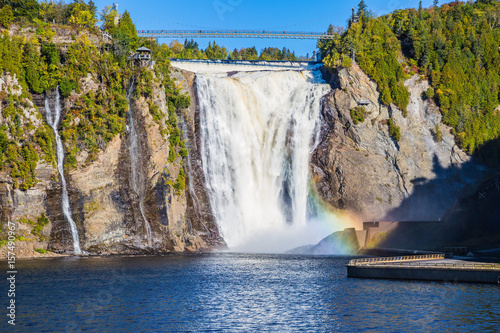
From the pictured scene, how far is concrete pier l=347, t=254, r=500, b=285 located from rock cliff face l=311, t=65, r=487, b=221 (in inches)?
1534

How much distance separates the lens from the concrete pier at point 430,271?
179 feet

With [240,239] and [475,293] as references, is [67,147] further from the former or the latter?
[475,293]

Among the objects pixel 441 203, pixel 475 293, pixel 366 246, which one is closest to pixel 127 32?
pixel 366 246

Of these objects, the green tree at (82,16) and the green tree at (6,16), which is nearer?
the green tree at (6,16)

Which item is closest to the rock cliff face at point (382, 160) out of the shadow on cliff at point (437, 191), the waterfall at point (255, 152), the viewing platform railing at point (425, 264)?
the shadow on cliff at point (437, 191)

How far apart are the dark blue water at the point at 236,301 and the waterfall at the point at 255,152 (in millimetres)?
30492

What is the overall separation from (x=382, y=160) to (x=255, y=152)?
21.9 m

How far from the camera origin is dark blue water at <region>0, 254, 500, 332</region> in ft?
135

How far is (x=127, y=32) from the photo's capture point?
108 meters

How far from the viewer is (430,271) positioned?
2279 inches

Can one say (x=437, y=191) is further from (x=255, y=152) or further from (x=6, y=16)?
(x=6, y=16)

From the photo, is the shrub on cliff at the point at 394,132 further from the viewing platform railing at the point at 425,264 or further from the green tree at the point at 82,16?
the green tree at the point at 82,16

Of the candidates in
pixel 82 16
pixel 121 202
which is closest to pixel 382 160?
pixel 121 202

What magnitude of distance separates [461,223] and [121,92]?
172ft
